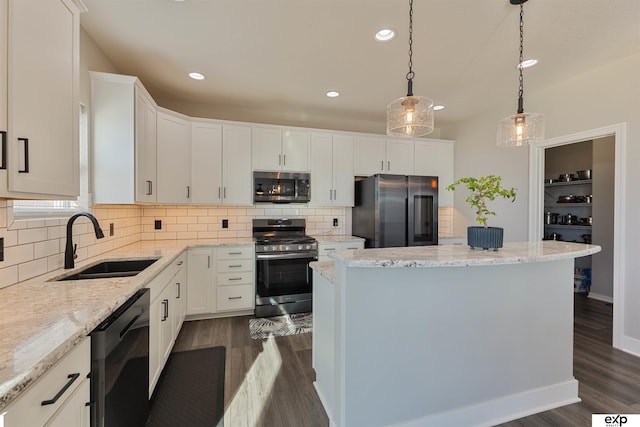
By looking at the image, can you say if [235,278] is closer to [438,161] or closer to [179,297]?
[179,297]

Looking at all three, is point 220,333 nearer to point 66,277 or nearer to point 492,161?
point 66,277

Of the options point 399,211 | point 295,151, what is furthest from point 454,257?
point 295,151

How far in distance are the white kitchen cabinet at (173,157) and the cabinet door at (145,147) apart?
12 cm

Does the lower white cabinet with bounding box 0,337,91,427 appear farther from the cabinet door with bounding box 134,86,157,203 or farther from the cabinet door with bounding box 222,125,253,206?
the cabinet door with bounding box 222,125,253,206

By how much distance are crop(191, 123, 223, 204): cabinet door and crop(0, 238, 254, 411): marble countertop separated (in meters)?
1.77

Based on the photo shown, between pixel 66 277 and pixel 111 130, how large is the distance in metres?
1.24

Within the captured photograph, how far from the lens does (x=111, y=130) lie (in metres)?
2.29

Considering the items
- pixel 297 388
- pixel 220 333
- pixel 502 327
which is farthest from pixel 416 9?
pixel 220 333

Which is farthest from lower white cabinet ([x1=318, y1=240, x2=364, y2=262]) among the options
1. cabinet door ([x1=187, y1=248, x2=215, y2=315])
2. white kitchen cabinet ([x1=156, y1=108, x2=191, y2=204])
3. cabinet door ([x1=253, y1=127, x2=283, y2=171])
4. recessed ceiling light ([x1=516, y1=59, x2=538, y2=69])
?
recessed ceiling light ([x1=516, y1=59, x2=538, y2=69])

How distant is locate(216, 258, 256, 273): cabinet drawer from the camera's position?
10.8 ft

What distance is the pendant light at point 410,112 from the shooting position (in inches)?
72.0

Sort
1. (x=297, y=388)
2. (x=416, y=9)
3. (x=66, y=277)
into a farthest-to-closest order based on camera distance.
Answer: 1. (x=297, y=388)
2. (x=416, y=9)
3. (x=66, y=277)

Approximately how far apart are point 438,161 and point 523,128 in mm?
2329

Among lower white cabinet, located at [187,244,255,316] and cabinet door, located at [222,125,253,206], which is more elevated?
cabinet door, located at [222,125,253,206]
